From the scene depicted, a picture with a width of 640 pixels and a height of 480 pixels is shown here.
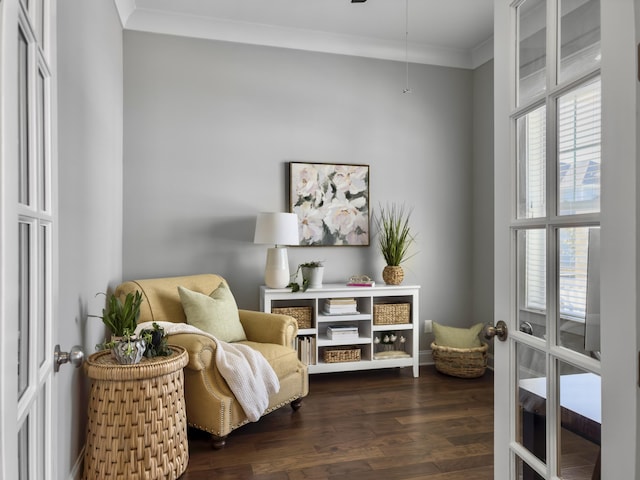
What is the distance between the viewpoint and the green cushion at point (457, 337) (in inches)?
157

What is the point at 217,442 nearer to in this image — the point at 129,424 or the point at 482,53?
the point at 129,424

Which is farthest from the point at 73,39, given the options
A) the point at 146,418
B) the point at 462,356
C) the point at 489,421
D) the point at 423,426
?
the point at 462,356

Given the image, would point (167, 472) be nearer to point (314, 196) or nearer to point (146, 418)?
point (146, 418)

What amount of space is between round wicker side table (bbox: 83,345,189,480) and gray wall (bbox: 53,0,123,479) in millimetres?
108

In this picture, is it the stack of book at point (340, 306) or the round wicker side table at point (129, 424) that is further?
the stack of book at point (340, 306)

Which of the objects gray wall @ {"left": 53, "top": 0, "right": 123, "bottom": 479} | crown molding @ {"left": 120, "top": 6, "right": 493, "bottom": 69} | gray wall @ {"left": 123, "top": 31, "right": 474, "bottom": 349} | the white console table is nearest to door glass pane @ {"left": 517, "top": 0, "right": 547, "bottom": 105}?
gray wall @ {"left": 53, "top": 0, "right": 123, "bottom": 479}

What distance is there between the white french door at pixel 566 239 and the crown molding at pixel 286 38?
2727mm

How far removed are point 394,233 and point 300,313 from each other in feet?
3.64

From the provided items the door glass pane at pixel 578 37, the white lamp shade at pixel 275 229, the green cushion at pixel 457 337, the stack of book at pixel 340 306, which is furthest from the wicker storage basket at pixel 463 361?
the door glass pane at pixel 578 37

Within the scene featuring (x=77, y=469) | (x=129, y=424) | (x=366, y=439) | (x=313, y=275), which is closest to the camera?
(x=129, y=424)

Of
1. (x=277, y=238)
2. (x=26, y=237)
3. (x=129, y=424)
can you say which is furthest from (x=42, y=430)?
(x=277, y=238)

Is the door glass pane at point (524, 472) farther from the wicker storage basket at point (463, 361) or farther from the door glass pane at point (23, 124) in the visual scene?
the wicker storage basket at point (463, 361)

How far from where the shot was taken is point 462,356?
3797 millimetres

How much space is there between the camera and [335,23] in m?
3.75
